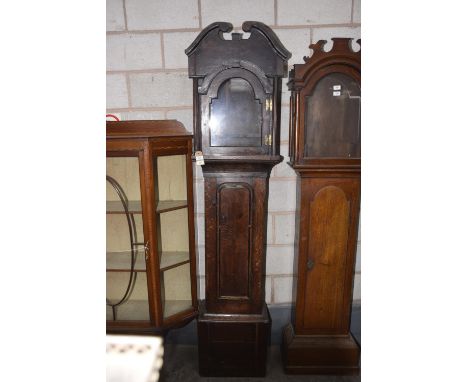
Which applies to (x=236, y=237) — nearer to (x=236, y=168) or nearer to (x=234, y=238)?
(x=234, y=238)

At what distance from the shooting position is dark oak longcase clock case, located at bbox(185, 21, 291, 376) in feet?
4.89

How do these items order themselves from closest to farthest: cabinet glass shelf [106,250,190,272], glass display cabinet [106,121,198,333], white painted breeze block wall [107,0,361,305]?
glass display cabinet [106,121,198,333] → cabinet glass shelf [106,250,190,272] → white painted breeze block wall [107,0,361,305]

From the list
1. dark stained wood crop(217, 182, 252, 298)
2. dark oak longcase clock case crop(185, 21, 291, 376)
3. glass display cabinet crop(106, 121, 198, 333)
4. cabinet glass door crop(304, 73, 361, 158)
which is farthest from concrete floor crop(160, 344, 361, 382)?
cabinet glass door crop(304, 73, 361, 158)

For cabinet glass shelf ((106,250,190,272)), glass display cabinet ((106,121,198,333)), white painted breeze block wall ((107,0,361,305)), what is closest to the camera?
glass display cabinet ((106,121,198,333))

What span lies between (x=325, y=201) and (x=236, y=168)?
479mm

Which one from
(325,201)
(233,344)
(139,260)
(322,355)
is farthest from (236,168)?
(322,355)

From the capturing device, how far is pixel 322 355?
68.4 inches

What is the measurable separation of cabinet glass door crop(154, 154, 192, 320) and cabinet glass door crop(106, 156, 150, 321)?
10 cm

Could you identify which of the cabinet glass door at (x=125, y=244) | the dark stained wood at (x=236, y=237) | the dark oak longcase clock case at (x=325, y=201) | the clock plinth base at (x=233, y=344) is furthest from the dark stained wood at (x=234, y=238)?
the cabinet glass door at (x=125, y=244)

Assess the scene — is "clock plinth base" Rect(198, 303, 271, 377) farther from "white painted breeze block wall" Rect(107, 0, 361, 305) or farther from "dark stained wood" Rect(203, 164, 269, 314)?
"white painted breeze block wall" Rect(107, 0, 361, 305)

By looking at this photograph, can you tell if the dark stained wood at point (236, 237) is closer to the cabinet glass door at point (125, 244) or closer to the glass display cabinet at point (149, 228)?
the glass display cabinet at point (149, 228)

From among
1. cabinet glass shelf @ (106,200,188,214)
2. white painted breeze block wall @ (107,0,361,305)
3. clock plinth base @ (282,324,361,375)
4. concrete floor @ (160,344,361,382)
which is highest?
white painted breeze block wall @ (107,0,361,305)
